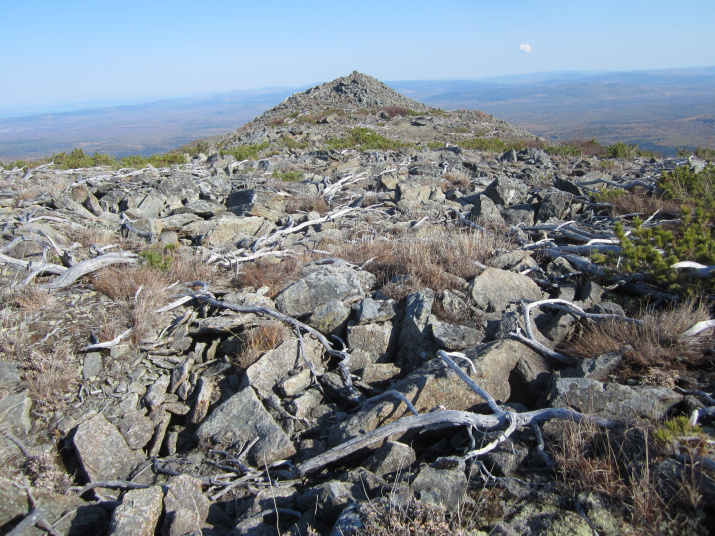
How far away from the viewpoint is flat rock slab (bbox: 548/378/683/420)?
252 centimetres

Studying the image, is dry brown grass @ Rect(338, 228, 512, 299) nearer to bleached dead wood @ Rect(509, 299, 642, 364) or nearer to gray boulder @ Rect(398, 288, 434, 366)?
gray boulder @ Rect(398, 288, 434, 366)

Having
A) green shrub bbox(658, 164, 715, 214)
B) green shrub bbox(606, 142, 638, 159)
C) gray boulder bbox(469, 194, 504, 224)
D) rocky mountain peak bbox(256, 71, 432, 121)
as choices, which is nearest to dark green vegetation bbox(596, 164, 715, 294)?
gray boulder bbox(469, 194, 504, 224)

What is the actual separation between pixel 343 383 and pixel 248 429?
903 mm

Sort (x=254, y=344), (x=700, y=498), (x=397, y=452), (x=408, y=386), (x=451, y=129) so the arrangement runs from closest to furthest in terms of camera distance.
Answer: (x=700, y=498), (x=397, y=452), (x=408, y=386), (x=254, y=344), (x=451, y=129)

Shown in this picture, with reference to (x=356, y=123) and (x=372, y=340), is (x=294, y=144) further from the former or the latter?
(x=372, y=340)

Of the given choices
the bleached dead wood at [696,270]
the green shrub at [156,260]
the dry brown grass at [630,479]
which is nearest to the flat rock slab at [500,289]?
the bleached dead wood at [696,270]

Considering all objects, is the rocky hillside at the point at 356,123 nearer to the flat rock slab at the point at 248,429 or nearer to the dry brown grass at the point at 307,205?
the dry brown grass at the point at 307,205

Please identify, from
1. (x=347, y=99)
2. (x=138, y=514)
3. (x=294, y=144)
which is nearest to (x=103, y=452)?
(x=138, y=514)

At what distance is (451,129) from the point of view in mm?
30203

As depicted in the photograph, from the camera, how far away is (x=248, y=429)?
124 inches

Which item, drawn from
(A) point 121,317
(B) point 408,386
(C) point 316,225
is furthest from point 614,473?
(C) point 316,225

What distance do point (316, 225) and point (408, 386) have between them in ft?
16.1

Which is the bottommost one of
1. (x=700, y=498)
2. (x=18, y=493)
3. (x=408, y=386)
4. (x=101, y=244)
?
(x=18, y=493)

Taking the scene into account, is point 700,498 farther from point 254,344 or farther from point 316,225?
point 316,225
